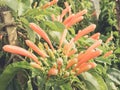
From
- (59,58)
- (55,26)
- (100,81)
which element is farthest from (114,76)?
(59,58)

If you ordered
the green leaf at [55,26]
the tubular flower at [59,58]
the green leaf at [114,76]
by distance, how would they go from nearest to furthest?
the tubular flower at [59,58]
the green leaf at [55,26]
the green leaf at [114,76]

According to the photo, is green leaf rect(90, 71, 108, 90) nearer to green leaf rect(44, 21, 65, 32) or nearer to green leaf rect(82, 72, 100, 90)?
green leaf rect(82, 72, 100, 90)

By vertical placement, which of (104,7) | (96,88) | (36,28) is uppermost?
(104,7)

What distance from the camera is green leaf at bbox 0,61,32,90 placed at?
1.61m

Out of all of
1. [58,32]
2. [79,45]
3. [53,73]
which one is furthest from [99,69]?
[53,73]

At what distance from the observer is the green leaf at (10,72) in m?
1.61

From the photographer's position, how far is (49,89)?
1.69 metres

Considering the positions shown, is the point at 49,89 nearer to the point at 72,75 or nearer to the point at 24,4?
the point at 72,75

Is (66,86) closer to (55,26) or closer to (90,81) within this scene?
(90,81)

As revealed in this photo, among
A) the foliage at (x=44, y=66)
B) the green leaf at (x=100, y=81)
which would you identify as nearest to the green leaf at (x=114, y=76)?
the foliage at (x=44, y=66)

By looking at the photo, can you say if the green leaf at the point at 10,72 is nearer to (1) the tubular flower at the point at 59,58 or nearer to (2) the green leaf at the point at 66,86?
(1) the tubular flower at the point at 59,58

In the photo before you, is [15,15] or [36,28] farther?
[15,15]

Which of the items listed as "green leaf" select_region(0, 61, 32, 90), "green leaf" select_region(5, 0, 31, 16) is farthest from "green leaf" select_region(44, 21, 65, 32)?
"green leaf" select_region(0, 61, 32, 90)

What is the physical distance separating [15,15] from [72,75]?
0.38m
